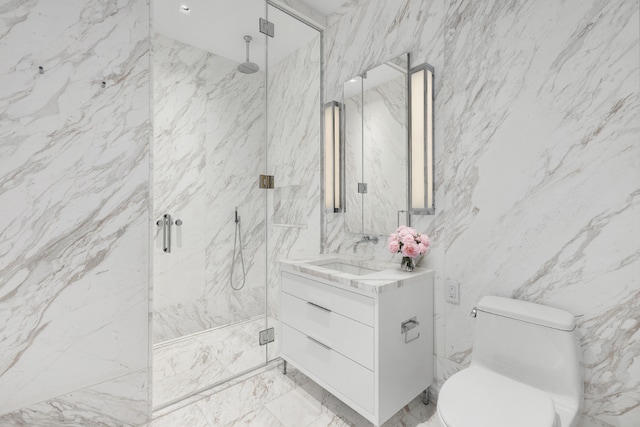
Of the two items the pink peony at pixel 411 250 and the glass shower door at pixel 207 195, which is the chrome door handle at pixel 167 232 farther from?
the pink peony at pixel 411 250

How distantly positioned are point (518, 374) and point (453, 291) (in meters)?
0.50

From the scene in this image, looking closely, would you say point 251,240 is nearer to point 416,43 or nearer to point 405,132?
point 405,132

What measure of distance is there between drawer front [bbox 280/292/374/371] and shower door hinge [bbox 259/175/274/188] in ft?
2.70

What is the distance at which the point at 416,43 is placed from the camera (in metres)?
1.95

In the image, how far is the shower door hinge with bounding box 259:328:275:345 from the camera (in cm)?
236

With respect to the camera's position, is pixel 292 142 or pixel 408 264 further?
pixel 292 142

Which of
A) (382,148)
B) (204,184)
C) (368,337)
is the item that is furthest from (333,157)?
(368,337)

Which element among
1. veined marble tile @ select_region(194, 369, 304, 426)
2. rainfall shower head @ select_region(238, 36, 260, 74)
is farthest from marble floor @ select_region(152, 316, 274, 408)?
rainfall shower head @ select_region(238, 36, 260, 74)

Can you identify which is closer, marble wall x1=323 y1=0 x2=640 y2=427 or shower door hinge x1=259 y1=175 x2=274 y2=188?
marble wall x1=323 y1=0 x2=640 y2=427

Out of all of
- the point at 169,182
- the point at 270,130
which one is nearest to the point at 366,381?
the point at 169,182

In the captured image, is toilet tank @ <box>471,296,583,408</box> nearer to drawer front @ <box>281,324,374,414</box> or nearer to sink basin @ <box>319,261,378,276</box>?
drawer front @ <box>281,324,374,414</box>

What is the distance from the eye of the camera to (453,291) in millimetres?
1755

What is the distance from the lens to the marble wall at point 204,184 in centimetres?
191

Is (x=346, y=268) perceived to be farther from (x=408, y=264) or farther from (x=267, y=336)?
(x=267, y=336)
